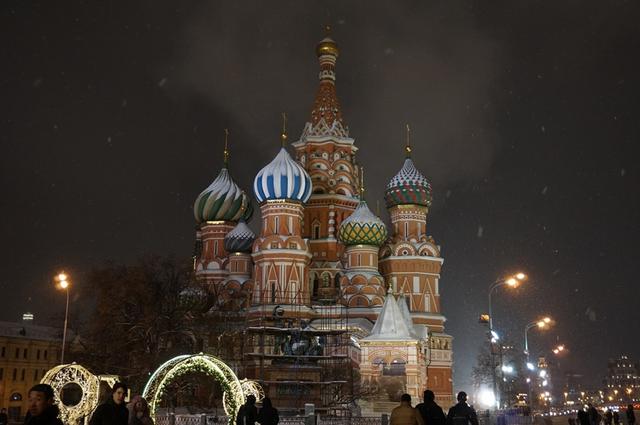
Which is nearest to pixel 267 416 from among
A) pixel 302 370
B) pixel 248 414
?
pixel 248 414

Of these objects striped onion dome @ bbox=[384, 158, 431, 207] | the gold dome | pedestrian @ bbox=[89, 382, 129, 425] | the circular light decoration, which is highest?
the gold dome

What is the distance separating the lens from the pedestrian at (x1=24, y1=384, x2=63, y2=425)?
6.23 m

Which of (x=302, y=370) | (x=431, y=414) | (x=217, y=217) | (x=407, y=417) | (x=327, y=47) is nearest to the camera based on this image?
(x=407, y=417)

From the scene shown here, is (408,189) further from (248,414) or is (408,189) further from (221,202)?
(248,414)

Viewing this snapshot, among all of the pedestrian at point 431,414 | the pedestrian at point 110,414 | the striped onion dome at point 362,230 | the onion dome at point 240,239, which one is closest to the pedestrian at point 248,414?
the pedestrian at point 431,414

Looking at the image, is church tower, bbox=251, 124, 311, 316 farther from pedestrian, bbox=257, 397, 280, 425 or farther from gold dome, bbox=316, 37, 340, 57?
pedestrian, bbox=257, 397, 280, 425

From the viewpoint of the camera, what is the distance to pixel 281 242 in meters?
45.9

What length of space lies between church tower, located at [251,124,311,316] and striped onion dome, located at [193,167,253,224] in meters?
6.23

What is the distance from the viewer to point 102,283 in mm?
37469

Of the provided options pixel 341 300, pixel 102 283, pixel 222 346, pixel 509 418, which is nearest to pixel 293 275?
pixel 341 300

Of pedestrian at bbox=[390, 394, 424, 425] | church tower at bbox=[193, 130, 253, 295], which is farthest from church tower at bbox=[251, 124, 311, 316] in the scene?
pedestrian at bbox=[390, 394, 424, 425]

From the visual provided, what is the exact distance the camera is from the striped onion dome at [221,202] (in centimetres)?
5378

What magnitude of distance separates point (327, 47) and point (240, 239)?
1760cm

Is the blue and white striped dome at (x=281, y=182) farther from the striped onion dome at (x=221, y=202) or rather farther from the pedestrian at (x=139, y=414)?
the pedestrian at (x=139, y=414)
